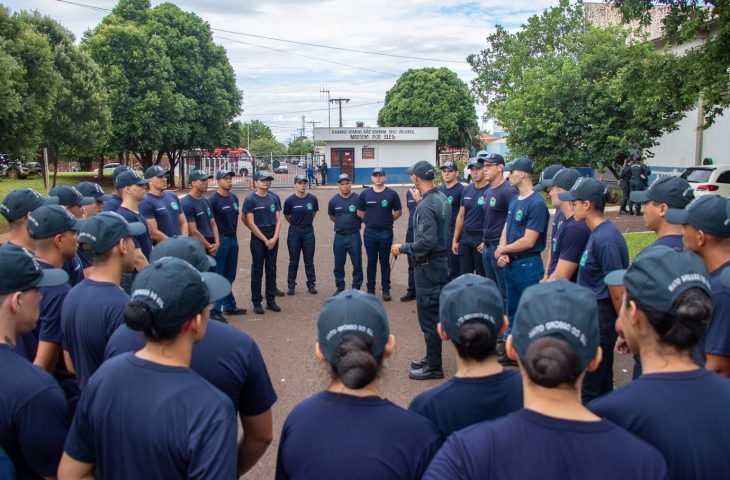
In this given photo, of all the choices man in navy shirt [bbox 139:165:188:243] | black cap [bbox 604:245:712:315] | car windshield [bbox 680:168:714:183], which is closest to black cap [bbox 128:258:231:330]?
black cap [bbox 604:245:712:315]

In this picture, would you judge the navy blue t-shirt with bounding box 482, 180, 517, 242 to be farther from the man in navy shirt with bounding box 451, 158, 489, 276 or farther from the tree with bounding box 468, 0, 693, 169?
the tree with bounding box 468, 0, 693, 169

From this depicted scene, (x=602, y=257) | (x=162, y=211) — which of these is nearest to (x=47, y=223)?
(x=162, y=211)

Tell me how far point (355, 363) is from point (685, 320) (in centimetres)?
122

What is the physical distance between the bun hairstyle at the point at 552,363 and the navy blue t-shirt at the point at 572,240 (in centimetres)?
349

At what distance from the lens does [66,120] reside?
77.4 feet

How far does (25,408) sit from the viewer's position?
2336 millimetres

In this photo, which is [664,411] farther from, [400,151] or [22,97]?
[400,151]

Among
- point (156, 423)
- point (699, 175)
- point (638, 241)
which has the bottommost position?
point (638, 241)

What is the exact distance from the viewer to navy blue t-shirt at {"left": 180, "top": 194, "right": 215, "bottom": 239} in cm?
827

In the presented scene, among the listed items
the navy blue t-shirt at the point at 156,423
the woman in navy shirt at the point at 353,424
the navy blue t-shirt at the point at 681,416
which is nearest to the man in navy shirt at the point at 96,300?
the navy blue t-shirt at the point at 156,423

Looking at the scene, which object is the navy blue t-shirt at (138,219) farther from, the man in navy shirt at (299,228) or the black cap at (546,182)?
the black cap at (546,182)

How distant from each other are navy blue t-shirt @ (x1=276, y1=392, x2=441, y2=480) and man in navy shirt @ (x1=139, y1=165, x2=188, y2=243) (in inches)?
235

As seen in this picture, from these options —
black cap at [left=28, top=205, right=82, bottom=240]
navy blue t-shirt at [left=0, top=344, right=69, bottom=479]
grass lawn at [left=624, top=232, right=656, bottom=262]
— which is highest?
black cap at [left=28, top=205, right=82, bottom=240]

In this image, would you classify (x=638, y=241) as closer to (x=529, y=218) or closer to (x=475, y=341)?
(x=529, y=218)
